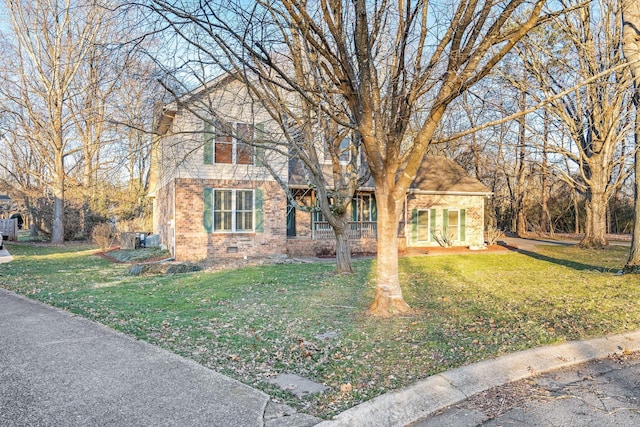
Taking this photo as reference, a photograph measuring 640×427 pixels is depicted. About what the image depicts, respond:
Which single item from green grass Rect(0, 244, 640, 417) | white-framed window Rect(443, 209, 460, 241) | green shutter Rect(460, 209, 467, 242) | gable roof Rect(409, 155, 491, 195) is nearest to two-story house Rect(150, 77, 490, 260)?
gable roof Rect(409, 155, 491, 195)

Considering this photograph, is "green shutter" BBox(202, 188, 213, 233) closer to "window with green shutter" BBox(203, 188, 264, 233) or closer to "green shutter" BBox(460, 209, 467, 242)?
"window with green shutter" BBox(203, 188, 264, 233)

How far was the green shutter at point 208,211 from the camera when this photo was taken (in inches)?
665

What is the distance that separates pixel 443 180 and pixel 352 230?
6.26 meters

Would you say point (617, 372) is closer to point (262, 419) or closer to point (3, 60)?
point (262, 419)

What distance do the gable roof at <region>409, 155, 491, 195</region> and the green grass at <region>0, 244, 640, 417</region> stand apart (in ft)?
32.0

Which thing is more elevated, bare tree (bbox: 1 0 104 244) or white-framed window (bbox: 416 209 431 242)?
bare tree (bbox: 1 0 104 244)

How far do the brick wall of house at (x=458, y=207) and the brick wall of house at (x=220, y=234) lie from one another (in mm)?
7400

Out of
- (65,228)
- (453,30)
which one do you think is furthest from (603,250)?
(65,228)

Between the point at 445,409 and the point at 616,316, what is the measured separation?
4.39 metres

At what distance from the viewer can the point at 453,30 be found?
255 inches

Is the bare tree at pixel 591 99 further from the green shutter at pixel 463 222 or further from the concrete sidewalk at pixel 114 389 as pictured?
the concrete sidewalk at pixel 114 389

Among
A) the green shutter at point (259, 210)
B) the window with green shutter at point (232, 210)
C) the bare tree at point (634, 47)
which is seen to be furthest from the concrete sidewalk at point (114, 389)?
the green shutter at point (259, 210)

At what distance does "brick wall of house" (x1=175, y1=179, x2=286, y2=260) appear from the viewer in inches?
653

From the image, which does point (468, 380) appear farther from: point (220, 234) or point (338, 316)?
point (220, 234)
